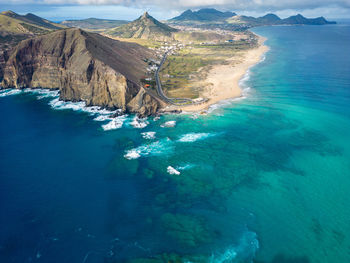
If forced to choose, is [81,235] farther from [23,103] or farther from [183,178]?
[23,103]

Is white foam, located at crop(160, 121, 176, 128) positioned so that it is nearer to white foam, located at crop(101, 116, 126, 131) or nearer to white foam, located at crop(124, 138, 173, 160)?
white foam, located at crop(124, 138, 173, 160)

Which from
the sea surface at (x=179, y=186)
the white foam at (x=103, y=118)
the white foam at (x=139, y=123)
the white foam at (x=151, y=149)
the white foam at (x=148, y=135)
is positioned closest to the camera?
the sea surface at (x=179, y=186)

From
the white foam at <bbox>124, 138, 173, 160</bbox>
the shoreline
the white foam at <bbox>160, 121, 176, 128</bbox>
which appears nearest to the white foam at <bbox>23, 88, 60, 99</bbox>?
the shoreline

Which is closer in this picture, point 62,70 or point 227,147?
point 227,147

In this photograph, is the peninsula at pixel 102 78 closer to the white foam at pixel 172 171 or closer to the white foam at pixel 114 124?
the white foam at pixel 114 124

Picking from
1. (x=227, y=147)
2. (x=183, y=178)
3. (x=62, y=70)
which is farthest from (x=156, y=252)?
(x=62, y=70)

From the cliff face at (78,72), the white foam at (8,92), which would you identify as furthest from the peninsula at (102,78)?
the white foam at (8,92)

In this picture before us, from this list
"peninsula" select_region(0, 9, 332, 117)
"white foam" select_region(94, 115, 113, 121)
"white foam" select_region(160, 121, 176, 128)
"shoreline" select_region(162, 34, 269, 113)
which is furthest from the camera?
"shoreline" select_region(162, 34, 269, 113)
